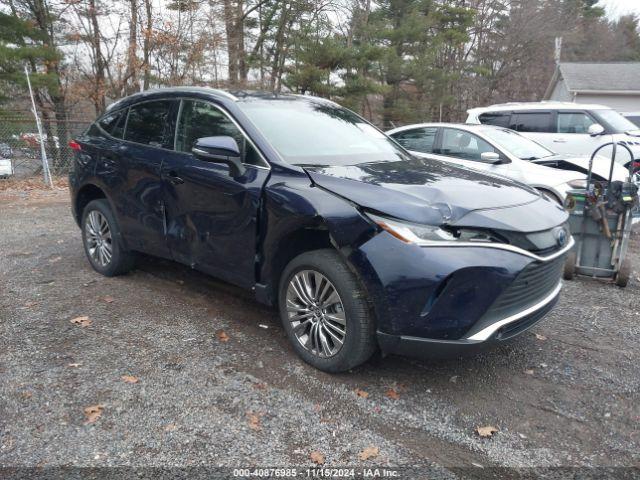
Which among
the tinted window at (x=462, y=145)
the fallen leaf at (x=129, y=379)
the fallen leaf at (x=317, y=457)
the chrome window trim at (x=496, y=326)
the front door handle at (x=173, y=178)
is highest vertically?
the tinted window at (x=462, y=145)

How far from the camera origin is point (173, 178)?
397cm

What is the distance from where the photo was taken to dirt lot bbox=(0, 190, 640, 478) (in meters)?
2.51

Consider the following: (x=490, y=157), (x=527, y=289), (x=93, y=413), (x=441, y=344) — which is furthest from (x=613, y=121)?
(x=93, y=413)

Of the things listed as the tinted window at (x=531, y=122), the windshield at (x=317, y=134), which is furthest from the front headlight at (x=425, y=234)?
the tinted window at (x=531, y=122)

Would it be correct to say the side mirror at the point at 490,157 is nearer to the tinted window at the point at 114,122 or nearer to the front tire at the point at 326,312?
the front tire at the point at 326,312


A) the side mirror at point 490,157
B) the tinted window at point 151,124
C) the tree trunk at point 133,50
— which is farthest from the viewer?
the tree trunk at point 133,50

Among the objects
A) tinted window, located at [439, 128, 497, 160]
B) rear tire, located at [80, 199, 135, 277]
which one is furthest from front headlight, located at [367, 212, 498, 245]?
tinted window, located at [439, 128, 497, 160]

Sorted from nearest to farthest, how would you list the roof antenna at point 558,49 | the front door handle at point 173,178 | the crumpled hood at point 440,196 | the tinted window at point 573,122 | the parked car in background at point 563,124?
the crumpled hood at point 440,196
the front door handle at point 173,178
the parked car in background at point 563,124
the tinted window at point 573,122
the roof antenna at point 558,49

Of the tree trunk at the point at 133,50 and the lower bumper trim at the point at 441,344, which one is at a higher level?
the tree trunk at the point at 133,50

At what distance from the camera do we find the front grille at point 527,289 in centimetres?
275

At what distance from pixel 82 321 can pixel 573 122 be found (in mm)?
10302

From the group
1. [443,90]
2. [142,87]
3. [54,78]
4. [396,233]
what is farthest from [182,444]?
[443,90]

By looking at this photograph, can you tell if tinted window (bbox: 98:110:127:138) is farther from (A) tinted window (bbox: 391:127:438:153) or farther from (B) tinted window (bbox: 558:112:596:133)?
(B) tinted window (bbox: 558:112:596:133)

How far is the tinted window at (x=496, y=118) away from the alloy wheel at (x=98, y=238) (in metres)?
8.53
